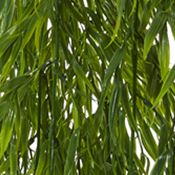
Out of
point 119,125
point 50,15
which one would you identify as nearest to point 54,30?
point 50,15

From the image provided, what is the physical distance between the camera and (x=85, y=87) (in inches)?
27.5

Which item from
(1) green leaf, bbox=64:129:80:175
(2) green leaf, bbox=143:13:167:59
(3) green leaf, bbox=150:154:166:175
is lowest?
(3) green leaf, bbox=150:154:166:175

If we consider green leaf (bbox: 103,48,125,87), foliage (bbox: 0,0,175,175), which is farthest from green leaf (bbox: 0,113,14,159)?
green leaf (bbox: 103,48,125,87)

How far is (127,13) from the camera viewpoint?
68 cm

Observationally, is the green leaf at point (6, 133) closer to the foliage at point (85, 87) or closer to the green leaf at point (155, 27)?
the foliage at point (85, 87)

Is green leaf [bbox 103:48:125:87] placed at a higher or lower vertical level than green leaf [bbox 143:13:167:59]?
lower

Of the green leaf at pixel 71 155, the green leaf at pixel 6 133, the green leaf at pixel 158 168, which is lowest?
the green leaf at pixel 158 168

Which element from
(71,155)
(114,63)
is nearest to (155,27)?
(114,63)

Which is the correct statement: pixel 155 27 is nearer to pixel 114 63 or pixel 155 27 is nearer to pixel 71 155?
pixel 114 63

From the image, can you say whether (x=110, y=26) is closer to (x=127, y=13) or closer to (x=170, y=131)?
(x=127, y=13)

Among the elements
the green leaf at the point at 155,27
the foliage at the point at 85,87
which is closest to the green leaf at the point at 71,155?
the foliage at the point at 85,87

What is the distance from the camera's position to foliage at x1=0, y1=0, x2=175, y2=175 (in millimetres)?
612

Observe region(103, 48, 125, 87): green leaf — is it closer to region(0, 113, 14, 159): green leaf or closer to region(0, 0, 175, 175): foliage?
region(0, 0, 175, 175): foliage

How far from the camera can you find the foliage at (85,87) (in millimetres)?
612
